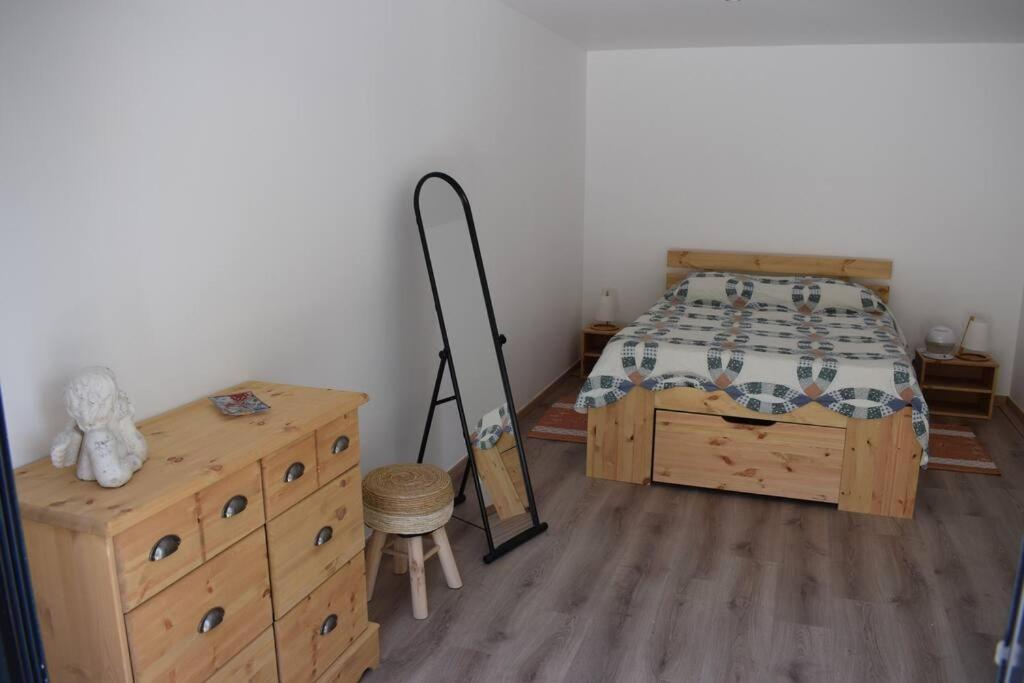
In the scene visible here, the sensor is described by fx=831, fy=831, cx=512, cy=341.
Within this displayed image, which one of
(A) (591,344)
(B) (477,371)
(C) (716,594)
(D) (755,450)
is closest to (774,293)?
(A) (591,344)

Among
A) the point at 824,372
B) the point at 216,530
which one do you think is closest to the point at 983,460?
the point at 824,372

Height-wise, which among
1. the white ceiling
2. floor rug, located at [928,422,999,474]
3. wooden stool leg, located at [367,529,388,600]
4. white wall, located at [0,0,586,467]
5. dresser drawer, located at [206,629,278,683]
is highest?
the white ceiling

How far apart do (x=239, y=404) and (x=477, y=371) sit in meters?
1.21

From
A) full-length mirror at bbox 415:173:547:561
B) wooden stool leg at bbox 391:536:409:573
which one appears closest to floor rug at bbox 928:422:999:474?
full-length mirror at bbox 415:173:547:561

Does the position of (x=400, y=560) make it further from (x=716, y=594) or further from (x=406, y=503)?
(x=716, y=594)

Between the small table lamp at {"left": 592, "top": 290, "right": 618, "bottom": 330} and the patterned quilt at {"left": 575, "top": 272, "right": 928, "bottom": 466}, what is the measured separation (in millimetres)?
859

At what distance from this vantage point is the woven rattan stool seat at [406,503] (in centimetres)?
243

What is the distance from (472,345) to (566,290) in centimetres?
218

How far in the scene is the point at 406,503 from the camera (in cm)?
242

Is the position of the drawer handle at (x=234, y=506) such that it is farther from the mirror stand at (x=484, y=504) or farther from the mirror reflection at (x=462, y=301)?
the mirror reflection at (x=462, y=301)

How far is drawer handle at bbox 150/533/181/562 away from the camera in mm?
1512

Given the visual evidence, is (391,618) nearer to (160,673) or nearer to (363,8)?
(160,673)

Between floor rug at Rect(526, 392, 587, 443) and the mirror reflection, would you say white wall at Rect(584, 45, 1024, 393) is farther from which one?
the mirror reflection

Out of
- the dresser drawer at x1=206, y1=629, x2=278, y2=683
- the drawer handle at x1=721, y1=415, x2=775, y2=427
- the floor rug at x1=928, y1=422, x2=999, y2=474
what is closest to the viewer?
the dresser drawer at x1=206, y1=629, x2=278, y2=683
